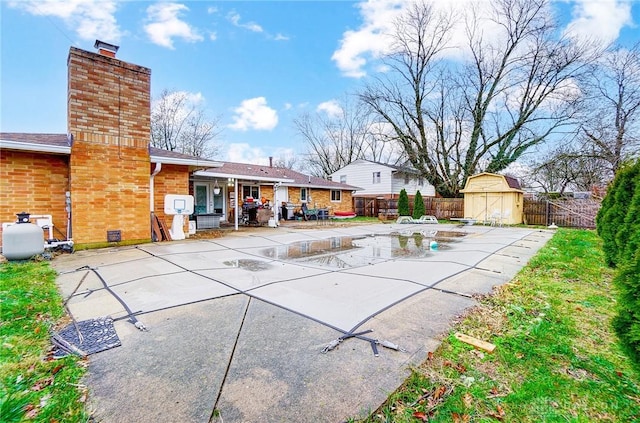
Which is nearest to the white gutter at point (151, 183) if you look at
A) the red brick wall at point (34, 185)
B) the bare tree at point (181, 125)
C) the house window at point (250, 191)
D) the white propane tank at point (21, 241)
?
the red brick wall at point (34, 185)

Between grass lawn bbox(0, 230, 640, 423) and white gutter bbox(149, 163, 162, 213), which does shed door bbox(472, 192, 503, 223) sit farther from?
white gutter bbox(149, 163, 162, 213)

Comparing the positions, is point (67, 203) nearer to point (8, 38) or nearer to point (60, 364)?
point (8, 38)

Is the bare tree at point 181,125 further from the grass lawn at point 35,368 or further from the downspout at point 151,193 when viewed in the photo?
the grass lawn at point 35,368

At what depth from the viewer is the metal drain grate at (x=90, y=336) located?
243 cm

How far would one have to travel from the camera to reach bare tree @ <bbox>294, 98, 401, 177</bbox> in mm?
31500

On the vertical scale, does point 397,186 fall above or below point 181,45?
below

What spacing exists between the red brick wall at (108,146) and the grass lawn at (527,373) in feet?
26.5

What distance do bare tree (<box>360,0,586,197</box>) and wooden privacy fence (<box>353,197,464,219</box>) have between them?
2137 millimetres

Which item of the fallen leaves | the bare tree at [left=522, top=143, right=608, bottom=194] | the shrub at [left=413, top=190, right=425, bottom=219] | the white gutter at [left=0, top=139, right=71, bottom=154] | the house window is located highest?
the bare tree at [left=522, top=143, right=608, bottom=194]

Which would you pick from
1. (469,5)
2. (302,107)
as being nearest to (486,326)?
(469,5)

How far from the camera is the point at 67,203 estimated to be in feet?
23.6

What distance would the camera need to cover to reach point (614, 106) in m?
14.9

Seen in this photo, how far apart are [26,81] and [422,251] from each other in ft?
33.5

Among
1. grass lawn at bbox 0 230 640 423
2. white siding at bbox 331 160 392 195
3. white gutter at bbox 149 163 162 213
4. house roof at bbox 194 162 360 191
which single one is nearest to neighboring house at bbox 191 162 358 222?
house roof at bbox 194 162 360 191
